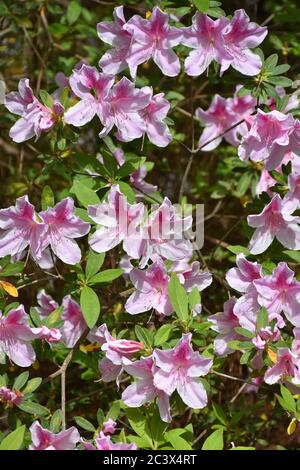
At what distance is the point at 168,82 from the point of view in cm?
306

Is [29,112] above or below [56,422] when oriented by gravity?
above

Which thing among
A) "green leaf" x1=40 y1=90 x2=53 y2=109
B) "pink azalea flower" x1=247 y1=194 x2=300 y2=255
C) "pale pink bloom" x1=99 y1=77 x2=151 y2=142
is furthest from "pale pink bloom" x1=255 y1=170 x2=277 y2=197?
"green leaf" x1=40 y1=90 x2=53 y2=109

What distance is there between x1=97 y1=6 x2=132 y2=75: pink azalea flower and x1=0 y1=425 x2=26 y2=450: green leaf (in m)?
0.91

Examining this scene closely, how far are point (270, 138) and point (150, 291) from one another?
1.57ft

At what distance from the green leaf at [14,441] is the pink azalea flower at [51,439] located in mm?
28

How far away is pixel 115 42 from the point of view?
195 centimetres

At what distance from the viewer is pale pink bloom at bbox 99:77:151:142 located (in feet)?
6.13

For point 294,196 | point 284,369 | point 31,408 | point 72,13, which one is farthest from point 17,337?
point 72,13

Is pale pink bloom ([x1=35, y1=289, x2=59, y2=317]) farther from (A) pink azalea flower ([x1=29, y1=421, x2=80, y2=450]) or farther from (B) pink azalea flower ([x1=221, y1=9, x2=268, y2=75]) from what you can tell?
(B) pink azalea flower ([x1=221, y1=9, x2=268, y2=75])

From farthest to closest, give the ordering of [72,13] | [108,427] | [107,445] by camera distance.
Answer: [72,13]
[108,427]
[107,445]

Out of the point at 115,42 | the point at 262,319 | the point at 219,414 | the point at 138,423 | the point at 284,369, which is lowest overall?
the point at 219,414

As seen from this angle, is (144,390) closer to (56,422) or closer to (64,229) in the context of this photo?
(56,422)

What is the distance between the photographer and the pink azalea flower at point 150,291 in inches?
73.4
